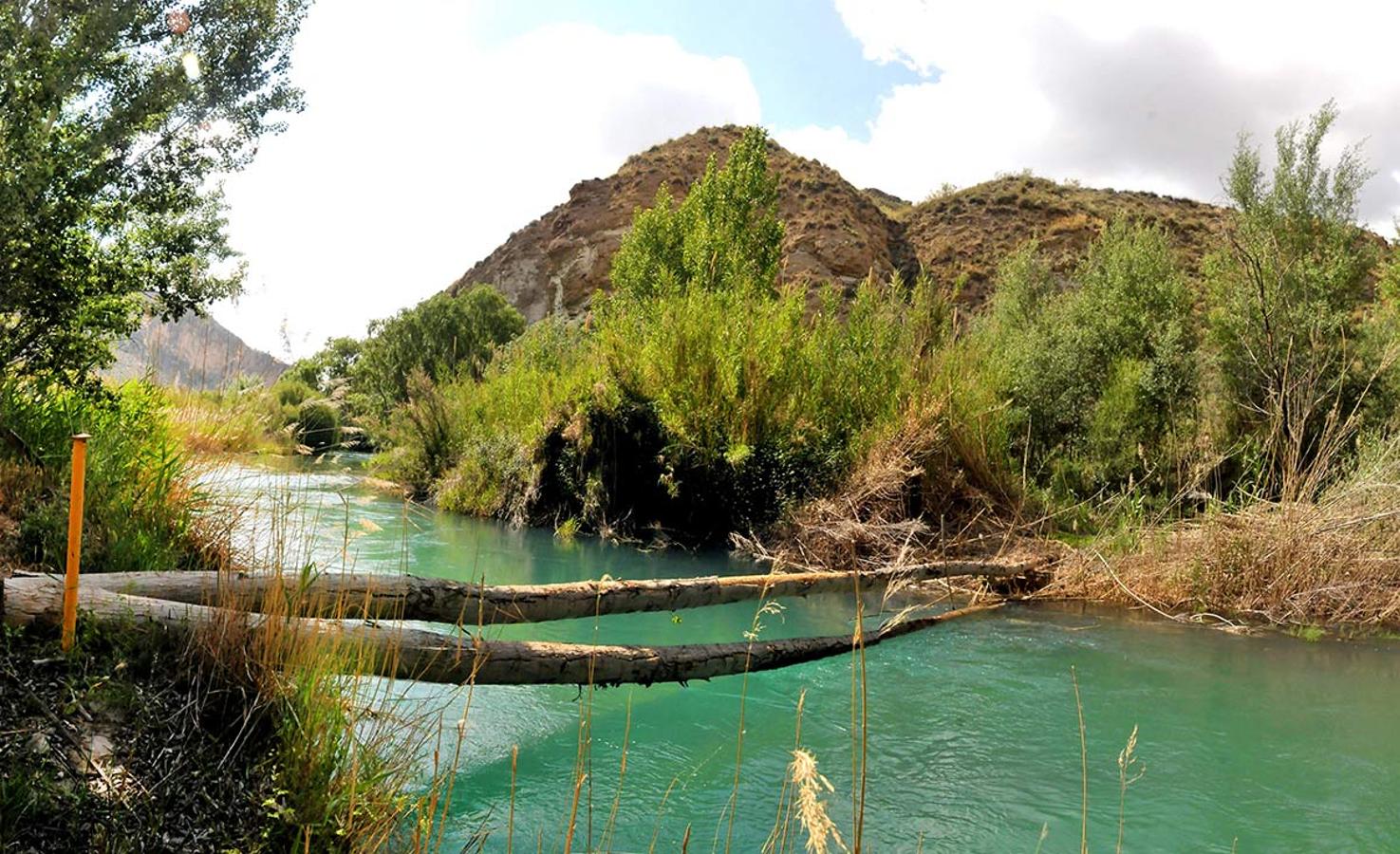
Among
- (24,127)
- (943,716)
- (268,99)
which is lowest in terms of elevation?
(943,716)

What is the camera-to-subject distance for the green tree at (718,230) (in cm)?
1986

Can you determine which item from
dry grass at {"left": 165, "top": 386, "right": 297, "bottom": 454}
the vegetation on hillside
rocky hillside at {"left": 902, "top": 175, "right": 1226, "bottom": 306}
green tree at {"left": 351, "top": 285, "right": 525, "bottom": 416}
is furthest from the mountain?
rocky hillside at {"left": 902, "top": 175, "right": 1226, "bottom": 306}

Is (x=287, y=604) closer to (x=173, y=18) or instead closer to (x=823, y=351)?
(x=173, y=18)

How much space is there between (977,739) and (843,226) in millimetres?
42378

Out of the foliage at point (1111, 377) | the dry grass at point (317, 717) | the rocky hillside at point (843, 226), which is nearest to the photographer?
the dry grass at point (317, 717)

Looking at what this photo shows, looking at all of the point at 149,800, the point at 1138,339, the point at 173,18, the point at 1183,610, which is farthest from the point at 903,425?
the point at 149,800

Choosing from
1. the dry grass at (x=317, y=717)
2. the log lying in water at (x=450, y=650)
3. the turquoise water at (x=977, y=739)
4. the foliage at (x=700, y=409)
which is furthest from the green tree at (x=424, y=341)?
the dry grass at (x=317, y=717)

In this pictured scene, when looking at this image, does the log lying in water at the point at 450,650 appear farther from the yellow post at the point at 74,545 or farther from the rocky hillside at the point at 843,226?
the rocky hillside at the point at 843,226

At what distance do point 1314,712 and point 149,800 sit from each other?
667cm

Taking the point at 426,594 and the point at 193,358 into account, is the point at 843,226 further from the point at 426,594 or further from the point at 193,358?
the point at 426,594

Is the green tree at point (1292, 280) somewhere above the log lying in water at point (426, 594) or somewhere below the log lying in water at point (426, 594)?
above

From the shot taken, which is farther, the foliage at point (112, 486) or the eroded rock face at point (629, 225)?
the eroded rock face at point (629, 225)

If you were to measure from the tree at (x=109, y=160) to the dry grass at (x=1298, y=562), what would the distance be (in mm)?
9013

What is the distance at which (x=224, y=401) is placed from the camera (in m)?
6.04
